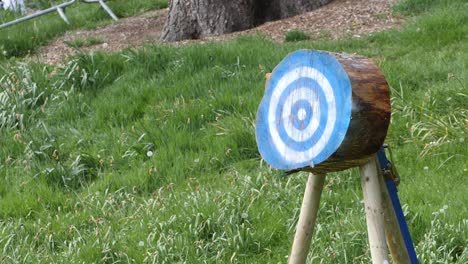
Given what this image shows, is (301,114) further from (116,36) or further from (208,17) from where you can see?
(116,36)

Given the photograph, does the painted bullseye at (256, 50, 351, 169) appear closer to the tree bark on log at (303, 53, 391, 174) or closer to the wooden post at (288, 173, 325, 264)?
the tree bark on log at (303, 53, 391, 174)

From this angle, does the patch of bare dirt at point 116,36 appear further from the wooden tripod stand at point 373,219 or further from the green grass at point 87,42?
the wooden tripod stand at point 373,219

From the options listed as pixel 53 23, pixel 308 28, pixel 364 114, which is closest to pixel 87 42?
pixel 53 23

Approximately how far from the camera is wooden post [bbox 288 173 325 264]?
3.84 metres

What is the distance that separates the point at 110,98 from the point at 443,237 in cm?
412

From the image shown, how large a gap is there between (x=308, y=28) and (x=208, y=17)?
113cm

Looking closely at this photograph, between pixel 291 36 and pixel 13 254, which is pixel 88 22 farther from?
pixel 13 254

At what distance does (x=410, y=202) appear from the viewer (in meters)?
5.53

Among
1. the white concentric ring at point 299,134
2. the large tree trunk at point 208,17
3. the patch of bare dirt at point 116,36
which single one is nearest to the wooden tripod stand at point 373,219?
the white concentric ring at point 299,134

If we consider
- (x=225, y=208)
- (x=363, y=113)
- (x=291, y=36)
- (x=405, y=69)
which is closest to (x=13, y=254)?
(x=225, y=208)

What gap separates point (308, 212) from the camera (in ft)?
12.6

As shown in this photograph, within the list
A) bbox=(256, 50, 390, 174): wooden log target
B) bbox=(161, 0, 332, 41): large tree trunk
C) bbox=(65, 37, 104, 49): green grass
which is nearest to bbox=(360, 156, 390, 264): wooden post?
bbox=(256, 50, 390, 174): wooden log target

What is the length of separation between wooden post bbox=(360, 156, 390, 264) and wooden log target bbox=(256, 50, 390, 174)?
10cm

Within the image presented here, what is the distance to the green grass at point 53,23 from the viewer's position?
34.1 feet
